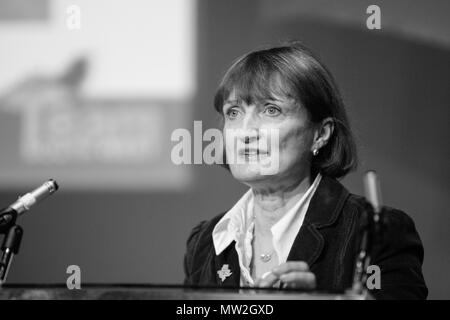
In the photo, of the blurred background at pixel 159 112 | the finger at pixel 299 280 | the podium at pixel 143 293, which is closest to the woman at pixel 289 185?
the blurred background at pixel 159 112

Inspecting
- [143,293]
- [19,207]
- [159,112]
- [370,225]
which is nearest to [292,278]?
[370,225]

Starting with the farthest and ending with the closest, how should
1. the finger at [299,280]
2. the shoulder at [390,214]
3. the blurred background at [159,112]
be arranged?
the blurred background at [159,112], the shoulder at [390,214], the finger at [299,280]

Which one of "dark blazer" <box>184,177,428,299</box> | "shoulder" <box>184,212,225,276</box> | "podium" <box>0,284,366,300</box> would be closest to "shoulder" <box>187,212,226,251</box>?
"shoulder" <box>184,212,225,276</box>

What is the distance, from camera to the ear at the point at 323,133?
2305mm

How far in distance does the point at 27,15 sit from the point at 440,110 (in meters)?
1.48

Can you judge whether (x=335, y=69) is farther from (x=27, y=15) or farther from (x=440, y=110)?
(x=27, y=15)

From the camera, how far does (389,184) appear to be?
2.57 m

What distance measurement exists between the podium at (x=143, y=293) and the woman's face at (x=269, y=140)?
635 millimetres

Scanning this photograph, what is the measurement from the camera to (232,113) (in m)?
2.31

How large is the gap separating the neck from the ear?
11cm

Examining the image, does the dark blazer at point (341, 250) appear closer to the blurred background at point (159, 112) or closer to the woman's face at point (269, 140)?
the woman's face at point (269, 140)

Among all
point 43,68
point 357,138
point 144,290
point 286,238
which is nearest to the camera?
point 144,290

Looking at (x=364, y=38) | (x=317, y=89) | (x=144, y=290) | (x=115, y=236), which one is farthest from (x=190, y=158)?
(x=144, y=290)

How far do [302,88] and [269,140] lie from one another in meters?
0.18
